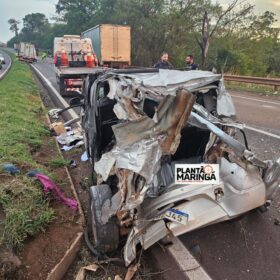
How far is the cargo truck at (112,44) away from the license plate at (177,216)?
19.7 m

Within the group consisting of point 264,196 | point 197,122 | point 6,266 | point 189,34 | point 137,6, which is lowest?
point 6,266

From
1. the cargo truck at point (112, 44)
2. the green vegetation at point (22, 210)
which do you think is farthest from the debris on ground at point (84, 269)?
the cargo truck at point (112, 44)

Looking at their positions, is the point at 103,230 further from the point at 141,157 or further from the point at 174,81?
the point at 174,81

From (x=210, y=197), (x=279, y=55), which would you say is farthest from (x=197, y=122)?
(x=279, y=55)

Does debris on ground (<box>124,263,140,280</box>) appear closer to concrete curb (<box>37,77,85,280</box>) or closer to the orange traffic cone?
concrete curb (<box>37,77,85,280</box>)

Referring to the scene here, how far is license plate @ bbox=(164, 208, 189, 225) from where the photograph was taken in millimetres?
2689

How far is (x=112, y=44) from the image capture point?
70.9ft

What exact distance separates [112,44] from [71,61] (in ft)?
21.2

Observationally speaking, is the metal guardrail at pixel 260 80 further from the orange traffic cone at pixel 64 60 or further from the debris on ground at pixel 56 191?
the debris on ground at pixel 56 191

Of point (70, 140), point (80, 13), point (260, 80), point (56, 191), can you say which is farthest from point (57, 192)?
point (80, 13)

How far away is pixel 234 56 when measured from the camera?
30.1 meters

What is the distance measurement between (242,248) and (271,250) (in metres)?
0.30

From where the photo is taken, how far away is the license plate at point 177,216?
106 inches

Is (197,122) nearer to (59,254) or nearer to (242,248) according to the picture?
(242,248)
